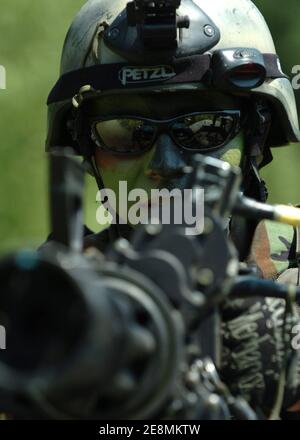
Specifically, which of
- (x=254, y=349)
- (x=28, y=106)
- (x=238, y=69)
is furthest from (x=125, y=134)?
(x=28, y=106)

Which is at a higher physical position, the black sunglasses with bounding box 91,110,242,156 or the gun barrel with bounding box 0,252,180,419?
the black sunglasses with bounding box 91,110,242,156

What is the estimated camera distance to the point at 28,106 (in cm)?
618

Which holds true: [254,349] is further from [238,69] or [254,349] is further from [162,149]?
[238,69]

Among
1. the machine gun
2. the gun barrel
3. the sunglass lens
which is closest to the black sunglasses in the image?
the sunglass lens

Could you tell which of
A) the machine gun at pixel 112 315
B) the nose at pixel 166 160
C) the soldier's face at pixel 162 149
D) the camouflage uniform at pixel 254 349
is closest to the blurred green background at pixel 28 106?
the soldier's face at pixel 162 149

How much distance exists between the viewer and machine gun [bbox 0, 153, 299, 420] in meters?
1.38

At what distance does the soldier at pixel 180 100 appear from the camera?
298 cm

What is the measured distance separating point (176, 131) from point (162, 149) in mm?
61

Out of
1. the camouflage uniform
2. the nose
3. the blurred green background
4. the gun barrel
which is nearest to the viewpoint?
the gun barrel

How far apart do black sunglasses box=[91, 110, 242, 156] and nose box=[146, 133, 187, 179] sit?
17mm

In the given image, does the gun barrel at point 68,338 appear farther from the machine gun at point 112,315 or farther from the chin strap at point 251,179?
the chin strap at point 251,179

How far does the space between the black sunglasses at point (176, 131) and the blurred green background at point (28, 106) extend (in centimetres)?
295

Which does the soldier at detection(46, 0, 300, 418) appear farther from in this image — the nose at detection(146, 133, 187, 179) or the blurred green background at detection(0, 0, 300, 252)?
the blurred green background at detection(0, 0, 300, 252)

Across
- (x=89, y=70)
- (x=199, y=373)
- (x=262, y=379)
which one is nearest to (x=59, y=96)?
(x=89, y=70)
